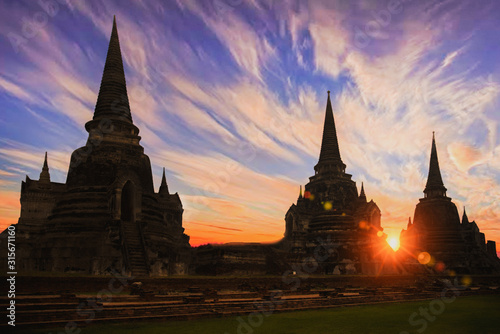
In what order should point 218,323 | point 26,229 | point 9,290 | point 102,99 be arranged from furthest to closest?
point 102,99, point 26,229, point 9,290, point 218,323

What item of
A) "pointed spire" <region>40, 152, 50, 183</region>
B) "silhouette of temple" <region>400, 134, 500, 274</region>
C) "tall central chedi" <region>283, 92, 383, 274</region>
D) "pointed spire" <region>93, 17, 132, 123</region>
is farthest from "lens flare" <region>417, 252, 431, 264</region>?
"pointed spire" <region>40, 152, 50, 183</region>

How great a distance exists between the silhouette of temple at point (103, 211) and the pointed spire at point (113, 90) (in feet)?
0.24

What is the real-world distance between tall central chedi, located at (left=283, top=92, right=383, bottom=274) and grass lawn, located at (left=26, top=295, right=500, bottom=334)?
2459 centimetres

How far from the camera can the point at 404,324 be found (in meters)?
11.8

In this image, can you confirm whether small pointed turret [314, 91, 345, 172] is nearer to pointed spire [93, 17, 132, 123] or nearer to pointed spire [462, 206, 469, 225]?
pointed spire [462, 206, 469, 225]

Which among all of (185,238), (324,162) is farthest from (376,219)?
(185,238)

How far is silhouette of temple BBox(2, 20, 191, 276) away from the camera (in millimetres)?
23078

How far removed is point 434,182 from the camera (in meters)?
53.9

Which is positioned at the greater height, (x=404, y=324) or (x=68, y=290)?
(x=68, y=290)

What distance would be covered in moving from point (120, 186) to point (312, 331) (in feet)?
57.0

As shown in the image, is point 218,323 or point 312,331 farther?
point 218,323

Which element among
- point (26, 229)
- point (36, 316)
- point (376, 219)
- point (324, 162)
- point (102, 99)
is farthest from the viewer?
point (324, 162)

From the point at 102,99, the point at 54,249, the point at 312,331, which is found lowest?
the point at 312,331

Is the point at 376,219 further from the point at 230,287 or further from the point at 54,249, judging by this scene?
the point at 54,249
